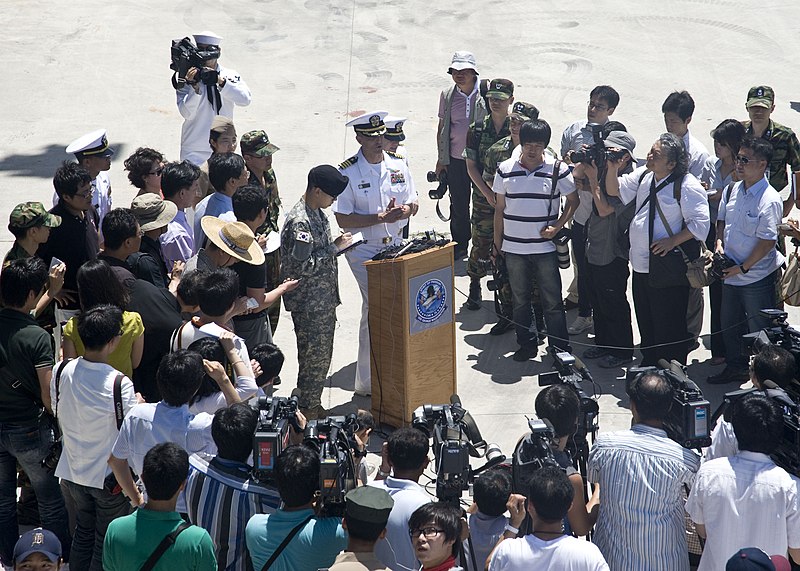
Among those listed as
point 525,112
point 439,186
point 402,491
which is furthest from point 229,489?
point 439,186

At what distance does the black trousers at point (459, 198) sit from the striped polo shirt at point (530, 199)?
1942 mm

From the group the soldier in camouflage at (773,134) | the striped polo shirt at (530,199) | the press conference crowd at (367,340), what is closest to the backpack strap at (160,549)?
the press conference crowd at (367,340)

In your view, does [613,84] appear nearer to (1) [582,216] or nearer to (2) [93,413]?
(1) [582,216]

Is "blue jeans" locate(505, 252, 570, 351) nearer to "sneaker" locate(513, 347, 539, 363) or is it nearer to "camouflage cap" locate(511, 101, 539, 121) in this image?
"sneaker" locate(513, 347, 539, 363)

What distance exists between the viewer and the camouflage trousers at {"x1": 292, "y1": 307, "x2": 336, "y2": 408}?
7.73 m

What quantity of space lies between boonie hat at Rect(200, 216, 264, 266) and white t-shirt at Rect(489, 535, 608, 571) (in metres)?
3.05

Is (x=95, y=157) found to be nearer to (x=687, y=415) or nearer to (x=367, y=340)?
(x=367, y=340)

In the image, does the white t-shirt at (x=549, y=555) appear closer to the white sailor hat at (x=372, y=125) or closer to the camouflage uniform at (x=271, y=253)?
the camouflage uniform at (x=271, y=253)

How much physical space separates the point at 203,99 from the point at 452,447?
586 cm

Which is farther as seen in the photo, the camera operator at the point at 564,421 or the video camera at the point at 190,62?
the video camera at the point at 190,62

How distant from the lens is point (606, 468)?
518 centimetres

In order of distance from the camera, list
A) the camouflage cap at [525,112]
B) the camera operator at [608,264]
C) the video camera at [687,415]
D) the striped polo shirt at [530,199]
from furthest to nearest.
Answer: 1. the camouflage cap at [525,112]
2. the striped polo shirt at [530,199]
3. the camera operator at [608,264]
4. the video camera at [687,415]

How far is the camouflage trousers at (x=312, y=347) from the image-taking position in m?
7.73

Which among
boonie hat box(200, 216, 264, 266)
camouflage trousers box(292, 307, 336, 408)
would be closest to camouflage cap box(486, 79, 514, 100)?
camouflage trousers box(292, 307, 336, 408)
